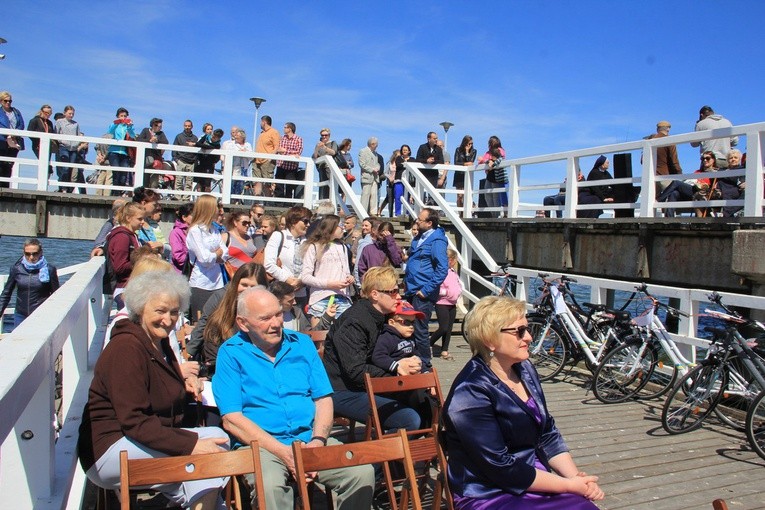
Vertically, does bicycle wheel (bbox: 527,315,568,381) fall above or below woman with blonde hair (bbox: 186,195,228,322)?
below

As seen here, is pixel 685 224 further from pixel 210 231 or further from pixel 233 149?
pixel 233 149

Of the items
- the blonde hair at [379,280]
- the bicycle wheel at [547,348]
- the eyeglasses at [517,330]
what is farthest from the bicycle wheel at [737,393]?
the eyeglasses at [517,330]

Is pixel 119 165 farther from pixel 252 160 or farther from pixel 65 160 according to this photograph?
pixel 252 160

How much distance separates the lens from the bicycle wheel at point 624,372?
7262 mm

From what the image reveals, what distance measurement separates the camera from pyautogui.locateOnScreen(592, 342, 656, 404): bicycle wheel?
7262mm

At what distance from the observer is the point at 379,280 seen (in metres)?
5.04

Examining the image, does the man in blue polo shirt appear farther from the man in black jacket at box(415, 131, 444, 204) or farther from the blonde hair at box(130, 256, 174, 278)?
the man in black jacket at box(415, 131, 444, 204)

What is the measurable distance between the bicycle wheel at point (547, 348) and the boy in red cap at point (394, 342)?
359cm

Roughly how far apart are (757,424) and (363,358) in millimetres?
3290

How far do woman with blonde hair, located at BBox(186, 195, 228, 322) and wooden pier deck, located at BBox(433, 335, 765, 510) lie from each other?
370 centimetres

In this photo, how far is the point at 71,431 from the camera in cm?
336

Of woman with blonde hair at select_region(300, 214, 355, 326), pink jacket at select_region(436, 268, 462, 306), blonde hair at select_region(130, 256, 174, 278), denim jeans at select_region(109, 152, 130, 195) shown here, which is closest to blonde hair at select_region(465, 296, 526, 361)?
blonde hair at select_region(130, 256, 174, 278)

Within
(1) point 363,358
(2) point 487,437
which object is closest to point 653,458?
(1) point 363,358

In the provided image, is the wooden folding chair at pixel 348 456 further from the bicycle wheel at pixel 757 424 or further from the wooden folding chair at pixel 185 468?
the bicycle wheel at pixel 757 424
